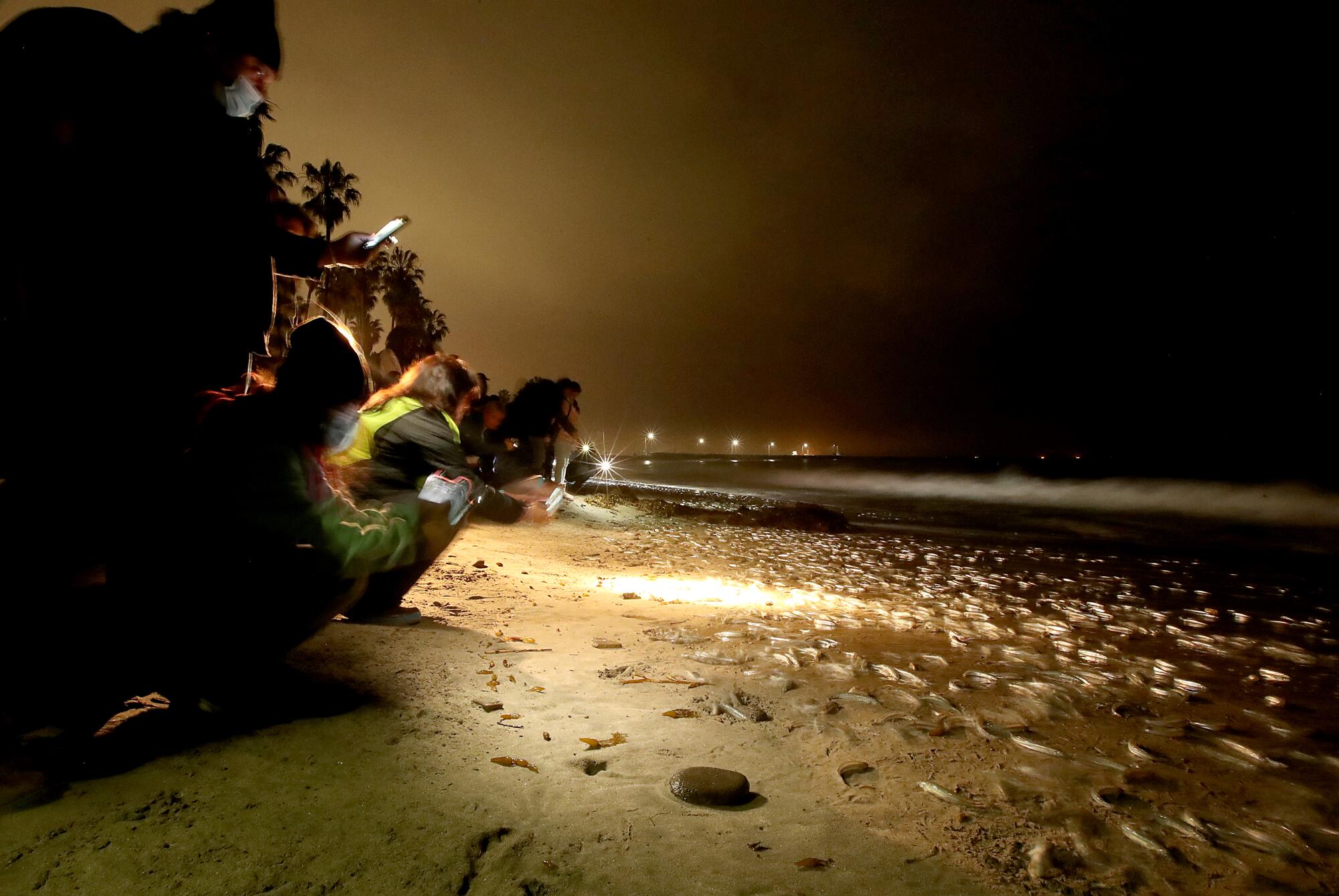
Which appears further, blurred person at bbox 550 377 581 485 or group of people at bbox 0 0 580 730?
blurred person at bbox 550 377 581 485

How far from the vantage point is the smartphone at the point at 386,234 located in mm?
3195

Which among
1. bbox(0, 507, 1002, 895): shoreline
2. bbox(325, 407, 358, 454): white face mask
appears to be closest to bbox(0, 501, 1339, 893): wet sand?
bbox(0, 507, 1002, 895): shoreline

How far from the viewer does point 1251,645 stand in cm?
554

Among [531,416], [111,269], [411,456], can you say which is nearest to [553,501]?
[411,456]

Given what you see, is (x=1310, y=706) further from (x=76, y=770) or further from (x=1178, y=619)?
(x=76, y=770)

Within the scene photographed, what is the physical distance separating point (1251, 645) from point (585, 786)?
670 centimetres

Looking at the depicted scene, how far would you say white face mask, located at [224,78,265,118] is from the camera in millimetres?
2535

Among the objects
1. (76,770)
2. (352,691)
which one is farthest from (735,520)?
(76,770)

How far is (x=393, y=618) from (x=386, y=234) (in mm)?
2514

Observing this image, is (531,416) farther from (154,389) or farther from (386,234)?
(154,389)

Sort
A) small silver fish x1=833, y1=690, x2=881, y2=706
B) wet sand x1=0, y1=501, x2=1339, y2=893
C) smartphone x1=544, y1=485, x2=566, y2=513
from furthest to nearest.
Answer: smartphone x1=544, y1=485, x2=566, y2=513 < small silver fish x1=833, y1=690, x2=881, y2=706 < wet sand x1=0, y1=501, x2=1339, y2=893

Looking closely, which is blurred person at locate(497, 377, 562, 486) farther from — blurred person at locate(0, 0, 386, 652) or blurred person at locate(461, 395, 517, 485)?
blurred person at locate(0, 0, 386, 652)

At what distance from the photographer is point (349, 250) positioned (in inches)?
125

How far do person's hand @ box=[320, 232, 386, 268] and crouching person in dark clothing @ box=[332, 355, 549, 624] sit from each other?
1214mm
